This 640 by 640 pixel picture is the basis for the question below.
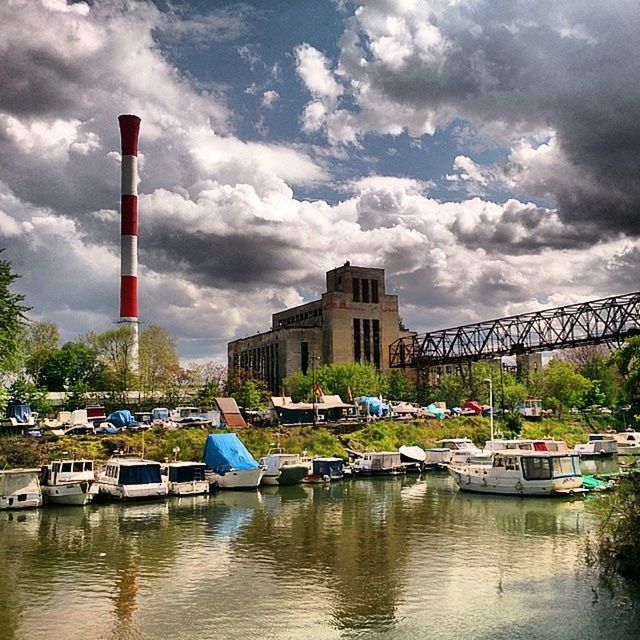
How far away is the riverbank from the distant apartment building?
4352 cm

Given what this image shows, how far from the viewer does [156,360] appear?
111000mm

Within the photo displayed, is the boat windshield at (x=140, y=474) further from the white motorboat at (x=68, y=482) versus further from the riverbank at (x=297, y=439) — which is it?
the riverbank at (x=297, y=439)

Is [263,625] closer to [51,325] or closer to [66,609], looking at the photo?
[66,609]

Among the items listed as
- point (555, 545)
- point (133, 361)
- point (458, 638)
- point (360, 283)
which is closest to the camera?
point (458, 638)

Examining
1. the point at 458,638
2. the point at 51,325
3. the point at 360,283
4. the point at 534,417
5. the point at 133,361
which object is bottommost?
the point at 458,638

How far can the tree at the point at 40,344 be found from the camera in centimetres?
11406

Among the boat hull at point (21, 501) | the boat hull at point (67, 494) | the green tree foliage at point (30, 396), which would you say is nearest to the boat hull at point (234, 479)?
the boat hull at point (67, 494)

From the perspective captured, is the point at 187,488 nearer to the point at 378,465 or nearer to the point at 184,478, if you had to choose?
the point at 184,478

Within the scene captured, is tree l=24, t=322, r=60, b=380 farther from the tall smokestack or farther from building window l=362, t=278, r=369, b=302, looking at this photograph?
building window l=362, t=278, r=369, b=302

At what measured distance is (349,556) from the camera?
31656mm

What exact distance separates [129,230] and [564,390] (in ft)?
219

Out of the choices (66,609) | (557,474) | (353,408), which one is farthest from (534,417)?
(66,609)

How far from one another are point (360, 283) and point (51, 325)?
2151 inches

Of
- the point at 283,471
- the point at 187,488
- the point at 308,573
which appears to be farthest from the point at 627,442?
the point at 308,573
